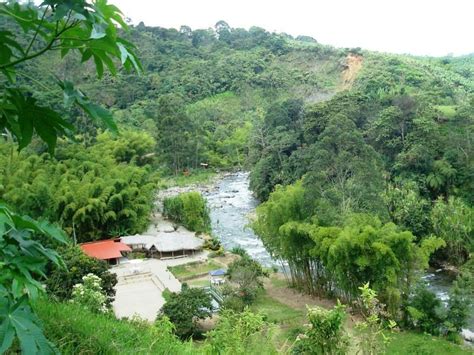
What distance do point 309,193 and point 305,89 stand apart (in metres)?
39.9

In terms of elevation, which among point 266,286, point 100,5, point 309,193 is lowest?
point 266,286

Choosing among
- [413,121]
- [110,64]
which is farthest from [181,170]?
[110,64]

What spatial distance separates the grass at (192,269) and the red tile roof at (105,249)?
7.08 ft

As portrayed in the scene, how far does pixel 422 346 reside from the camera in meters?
11.6

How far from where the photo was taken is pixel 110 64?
126cm

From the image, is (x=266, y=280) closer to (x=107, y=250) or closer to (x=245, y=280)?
(x=245, y=280)

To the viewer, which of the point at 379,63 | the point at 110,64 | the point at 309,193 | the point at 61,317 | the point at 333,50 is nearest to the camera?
the point at 110,64

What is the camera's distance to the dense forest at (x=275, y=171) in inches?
47.9

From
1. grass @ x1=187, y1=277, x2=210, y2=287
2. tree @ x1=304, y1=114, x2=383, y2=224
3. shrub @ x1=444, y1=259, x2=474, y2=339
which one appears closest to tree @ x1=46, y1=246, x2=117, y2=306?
grass @ x1=187, y1=277, x2=210, y2=287

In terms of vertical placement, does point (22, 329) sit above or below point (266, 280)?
above

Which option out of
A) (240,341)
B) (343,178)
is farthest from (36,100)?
(343,178)

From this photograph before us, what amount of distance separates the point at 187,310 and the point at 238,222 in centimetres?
1327

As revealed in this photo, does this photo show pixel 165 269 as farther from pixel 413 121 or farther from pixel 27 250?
pixel 27 250

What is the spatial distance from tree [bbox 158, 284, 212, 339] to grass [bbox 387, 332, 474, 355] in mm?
Result: 4555
